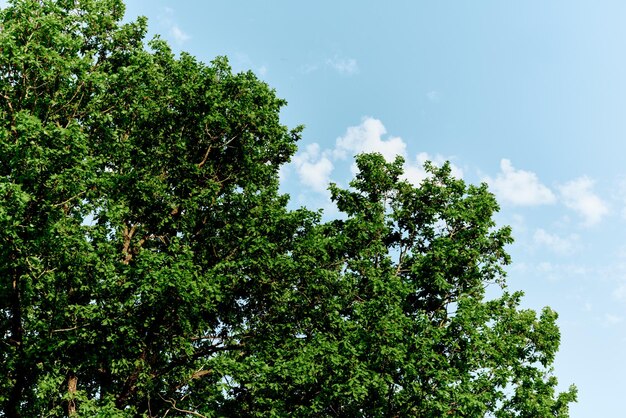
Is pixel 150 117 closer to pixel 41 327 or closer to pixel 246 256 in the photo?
pixel 246 256

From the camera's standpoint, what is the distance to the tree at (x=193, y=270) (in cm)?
1775

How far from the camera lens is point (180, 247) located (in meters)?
21.5

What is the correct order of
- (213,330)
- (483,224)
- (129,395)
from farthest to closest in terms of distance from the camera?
(483,224), (213,330), (129,395)

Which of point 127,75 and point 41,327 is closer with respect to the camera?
point 41,327

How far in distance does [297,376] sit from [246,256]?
5640 millimetres

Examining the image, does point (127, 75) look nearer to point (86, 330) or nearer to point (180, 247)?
point (180, 247)

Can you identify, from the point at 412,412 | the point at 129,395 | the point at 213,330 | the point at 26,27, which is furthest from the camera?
the point at 213,330

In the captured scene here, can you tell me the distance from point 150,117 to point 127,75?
195 cm

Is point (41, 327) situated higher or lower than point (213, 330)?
lower

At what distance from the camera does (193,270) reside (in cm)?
2006

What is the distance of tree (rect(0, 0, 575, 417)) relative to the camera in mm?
17750

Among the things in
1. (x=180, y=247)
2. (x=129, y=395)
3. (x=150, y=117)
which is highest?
(x=150, y=117)

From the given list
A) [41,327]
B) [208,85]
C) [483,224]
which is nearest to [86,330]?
[41,327]

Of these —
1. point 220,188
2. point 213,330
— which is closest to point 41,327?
point 213,330
